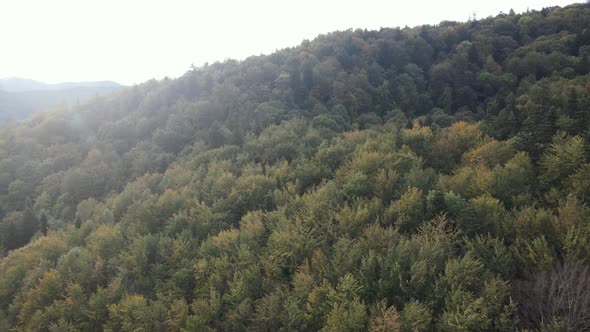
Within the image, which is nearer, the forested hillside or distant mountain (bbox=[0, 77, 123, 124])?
the forested hillside

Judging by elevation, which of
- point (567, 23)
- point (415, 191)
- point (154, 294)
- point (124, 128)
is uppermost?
point (567, 23)

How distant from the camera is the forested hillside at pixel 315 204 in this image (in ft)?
66.1

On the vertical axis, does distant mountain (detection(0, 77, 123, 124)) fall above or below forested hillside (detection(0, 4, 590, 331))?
above

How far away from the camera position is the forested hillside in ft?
66.1

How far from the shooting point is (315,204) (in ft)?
95.7

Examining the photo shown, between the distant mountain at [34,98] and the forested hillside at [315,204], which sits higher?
the distant mountain at [34,98]

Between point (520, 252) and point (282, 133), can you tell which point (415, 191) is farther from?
point (282, 133)

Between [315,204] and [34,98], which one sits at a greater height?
[34,98]

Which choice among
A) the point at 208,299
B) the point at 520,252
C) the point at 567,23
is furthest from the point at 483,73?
the point at 208,299

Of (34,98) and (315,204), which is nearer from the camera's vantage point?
(315,204)

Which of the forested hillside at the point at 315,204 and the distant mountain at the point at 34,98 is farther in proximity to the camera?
the distant mountain at the point at 34,98

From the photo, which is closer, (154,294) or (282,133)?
(154,294)

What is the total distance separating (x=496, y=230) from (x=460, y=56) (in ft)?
194

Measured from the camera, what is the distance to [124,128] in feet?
213
